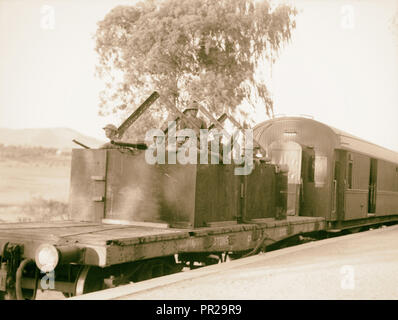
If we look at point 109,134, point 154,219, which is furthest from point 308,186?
point 109,134

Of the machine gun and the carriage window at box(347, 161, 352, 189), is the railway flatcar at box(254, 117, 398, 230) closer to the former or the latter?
the carriage window at box(347, 161, 352, 189)

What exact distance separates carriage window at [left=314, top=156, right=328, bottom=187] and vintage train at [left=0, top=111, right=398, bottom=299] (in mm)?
26

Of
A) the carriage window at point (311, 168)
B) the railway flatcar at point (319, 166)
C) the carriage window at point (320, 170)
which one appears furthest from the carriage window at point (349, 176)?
the carriage window at point (311, 168)

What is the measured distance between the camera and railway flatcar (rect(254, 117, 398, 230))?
12633 millimetres

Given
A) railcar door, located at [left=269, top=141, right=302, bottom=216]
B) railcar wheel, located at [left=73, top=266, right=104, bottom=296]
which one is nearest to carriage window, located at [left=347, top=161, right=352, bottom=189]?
railcar door, located at [left=269, top=141, right=302, bottom=216]

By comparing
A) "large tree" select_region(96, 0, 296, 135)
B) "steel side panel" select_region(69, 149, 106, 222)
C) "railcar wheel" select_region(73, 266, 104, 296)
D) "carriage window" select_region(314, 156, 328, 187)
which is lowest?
"railcar wheel" select_region(73, 266, 104, 296)

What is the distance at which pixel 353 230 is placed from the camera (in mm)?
15492

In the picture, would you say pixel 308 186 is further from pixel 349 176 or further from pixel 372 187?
pixel 372 187

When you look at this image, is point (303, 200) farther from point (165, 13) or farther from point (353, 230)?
point (165, 13)

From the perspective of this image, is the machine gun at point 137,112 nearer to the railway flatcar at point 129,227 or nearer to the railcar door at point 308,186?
the railway flatcar at point 129,227

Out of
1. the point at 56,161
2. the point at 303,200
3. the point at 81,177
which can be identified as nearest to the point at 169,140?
the point at 81,177

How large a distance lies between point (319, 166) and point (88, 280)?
8.16 m
